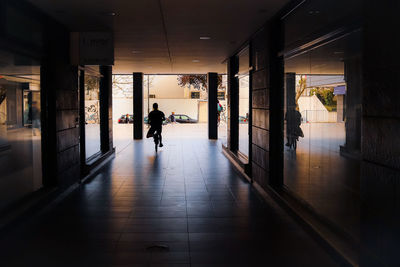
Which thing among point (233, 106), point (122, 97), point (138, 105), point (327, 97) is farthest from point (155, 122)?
point (122, 97)

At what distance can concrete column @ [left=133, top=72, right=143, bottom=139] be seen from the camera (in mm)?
17672

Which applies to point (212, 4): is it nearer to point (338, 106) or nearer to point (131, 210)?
point (338, 106)

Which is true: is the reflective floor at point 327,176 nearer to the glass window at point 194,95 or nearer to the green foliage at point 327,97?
the green foliage at point 327,97

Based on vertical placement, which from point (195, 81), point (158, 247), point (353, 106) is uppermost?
point (195, 81)

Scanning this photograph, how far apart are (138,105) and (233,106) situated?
7458 mm

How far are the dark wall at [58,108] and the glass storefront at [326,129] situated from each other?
11.9ft

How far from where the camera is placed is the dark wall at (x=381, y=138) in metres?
2.76

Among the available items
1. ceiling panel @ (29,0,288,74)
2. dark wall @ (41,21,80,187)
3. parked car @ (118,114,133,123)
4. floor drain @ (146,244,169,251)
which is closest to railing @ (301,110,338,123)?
ceiling panel @ (29,0,288,74)

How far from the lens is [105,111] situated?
38.4 ft

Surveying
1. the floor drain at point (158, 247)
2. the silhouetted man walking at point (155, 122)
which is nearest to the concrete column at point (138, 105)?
the silhouetted man walking at point (155, 122)

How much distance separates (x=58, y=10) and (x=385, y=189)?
16.3ft

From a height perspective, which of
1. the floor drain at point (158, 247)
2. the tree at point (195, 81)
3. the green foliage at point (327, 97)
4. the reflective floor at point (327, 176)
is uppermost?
the tree at point (195, 81)

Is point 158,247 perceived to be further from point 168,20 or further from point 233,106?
point 233,106

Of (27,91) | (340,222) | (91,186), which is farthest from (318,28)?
(91,186)
